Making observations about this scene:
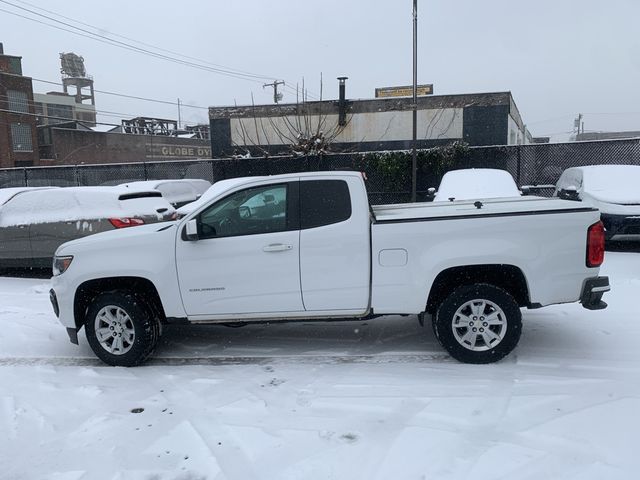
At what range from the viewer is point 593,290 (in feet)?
15.1

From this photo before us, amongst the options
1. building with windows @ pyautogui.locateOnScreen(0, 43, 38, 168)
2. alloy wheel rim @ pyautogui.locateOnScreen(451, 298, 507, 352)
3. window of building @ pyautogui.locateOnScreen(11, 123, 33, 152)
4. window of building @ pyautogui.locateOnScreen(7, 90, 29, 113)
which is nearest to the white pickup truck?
alloy wheel rim @ pyautogui.locateOnScreen(451, 298, 507, 352)

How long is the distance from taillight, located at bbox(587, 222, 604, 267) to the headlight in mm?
4821

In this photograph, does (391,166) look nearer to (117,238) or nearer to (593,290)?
(593,290)

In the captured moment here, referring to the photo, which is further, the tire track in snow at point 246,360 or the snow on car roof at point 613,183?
the snow on car roof at point 613,183

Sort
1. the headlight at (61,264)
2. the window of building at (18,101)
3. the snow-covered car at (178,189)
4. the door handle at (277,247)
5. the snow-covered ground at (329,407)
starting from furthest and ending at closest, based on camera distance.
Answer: the window of building at (18,101) → the snow-covered car at (178,189) → the headlight at (61,264) → the door handle at (277,247) → the snow-covered ground at (329,407)

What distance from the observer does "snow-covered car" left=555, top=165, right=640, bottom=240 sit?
9648 mm

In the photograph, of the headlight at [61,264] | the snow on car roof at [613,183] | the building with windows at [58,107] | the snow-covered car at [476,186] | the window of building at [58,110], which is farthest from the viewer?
the window of building at [58,110]

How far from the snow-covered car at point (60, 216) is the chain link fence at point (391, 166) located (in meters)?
6.90

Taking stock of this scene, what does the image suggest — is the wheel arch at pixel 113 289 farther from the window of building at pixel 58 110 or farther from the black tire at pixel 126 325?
the window of building at pixel 58 110

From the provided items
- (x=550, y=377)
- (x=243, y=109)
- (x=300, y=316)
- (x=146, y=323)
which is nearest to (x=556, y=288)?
(x=550, y=377)

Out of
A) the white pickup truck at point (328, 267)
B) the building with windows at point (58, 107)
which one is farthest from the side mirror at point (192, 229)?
the building with windows at point (58, 107)

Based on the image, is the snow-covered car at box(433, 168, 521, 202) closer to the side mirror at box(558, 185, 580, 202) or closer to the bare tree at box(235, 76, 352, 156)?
the side mirror at box(558, 185, 580, 202)

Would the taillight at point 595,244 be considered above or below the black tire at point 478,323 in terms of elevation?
above

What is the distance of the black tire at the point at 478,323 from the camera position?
465 cm
